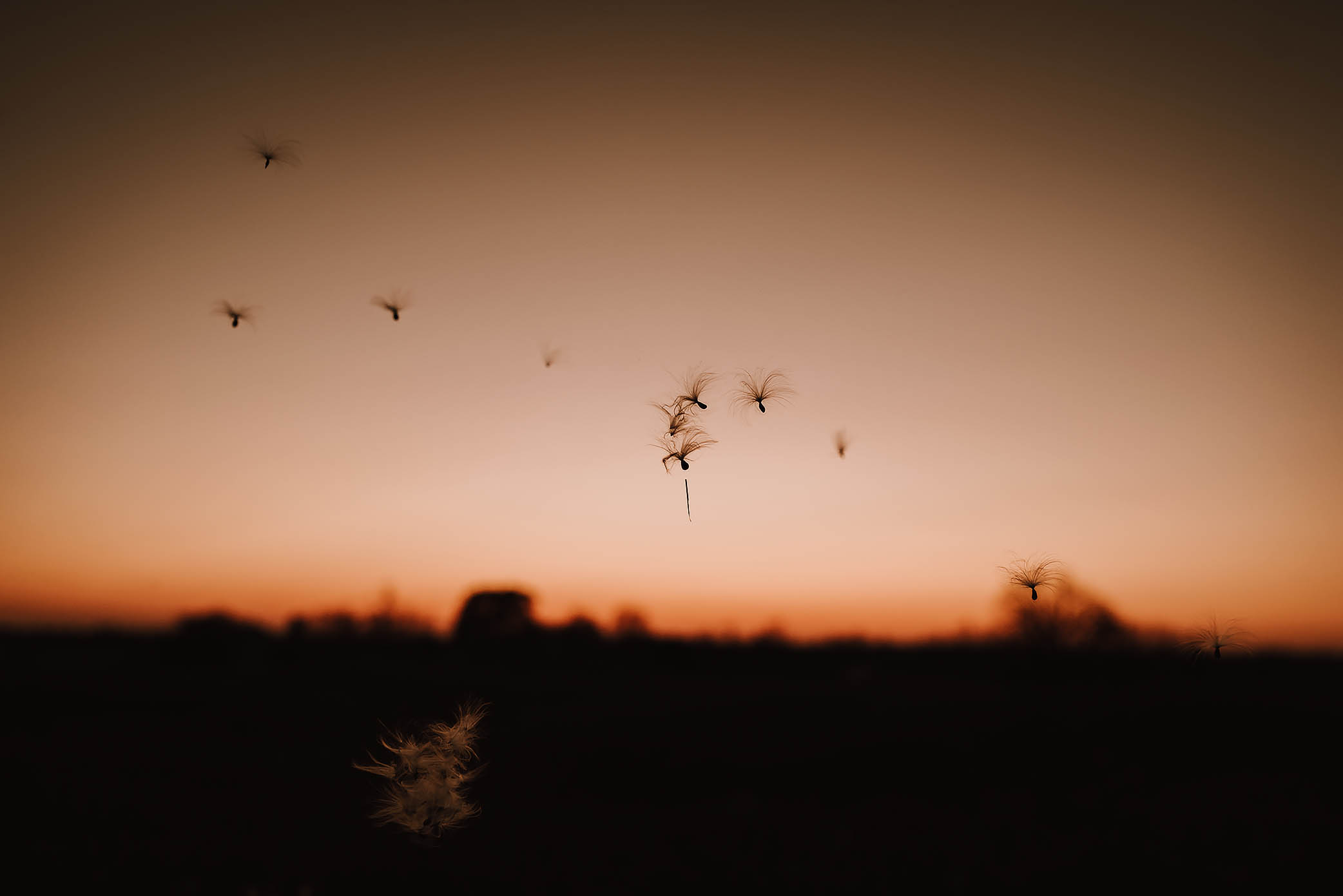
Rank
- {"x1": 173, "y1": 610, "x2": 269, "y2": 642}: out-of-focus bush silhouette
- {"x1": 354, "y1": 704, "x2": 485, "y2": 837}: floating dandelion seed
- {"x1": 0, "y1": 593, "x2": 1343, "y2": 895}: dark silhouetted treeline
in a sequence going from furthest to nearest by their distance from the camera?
1. {"x1": 173, "y1": 610, "x2": 269, "y2": 642}: out-of-focus bush silhouette
2. {"x1": 0, "y1": 593, "x2": 1343, "y2": 895}: dark silhouetted treeline
3. {"x1": 354, "y1": 704, "x2": 485, "y2": 837}: floating dandelion seed

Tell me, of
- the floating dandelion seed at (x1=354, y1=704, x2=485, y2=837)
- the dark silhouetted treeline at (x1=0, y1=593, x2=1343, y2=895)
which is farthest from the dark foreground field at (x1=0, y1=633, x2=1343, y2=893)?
the floating dandelion seed at (x1=354, y1=704, x2=485, y2=837)

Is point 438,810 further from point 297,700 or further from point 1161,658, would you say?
point 1161,658

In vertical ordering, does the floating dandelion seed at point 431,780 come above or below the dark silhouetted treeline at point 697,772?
above

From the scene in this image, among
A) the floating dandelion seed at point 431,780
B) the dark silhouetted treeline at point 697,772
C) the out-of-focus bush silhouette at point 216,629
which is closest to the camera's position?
the floating dandelion seed at point 431,780

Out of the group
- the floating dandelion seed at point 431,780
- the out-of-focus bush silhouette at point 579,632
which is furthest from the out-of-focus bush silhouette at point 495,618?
the floating dandelion seed at point 431,780

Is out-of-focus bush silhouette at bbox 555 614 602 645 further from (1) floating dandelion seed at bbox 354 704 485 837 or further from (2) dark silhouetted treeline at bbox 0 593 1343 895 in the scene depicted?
(1) floating dandelion seed at bbox 354 704 485 837

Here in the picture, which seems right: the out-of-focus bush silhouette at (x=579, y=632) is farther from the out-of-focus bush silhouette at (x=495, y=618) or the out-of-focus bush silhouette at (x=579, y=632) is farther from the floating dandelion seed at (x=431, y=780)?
the floating dandelion seed at (x=431, y=780)
